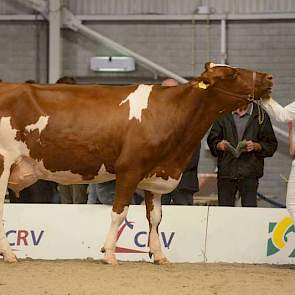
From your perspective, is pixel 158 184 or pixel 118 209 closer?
pixel 118 209

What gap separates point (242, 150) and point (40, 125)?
7.56 ft

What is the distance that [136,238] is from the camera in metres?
7.30

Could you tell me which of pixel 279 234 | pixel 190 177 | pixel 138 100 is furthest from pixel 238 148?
pixel 138 100

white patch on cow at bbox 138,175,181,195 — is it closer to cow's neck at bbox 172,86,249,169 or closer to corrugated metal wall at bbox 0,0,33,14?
cow's neck at bbox 172,86,249,169

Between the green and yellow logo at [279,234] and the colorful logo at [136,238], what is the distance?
37.2 inches

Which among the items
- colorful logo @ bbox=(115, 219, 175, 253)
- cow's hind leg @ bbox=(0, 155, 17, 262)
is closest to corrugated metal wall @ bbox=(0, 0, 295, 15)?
colorful logo @ bbox=(115, 219, 175, 253)

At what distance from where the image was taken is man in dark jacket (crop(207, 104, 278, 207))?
784 centimetres

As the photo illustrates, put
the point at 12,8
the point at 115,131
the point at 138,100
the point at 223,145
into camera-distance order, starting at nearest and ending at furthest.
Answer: the point at 115,131 → the point at 138,100 → the point at 223,145 → the point at 12,8

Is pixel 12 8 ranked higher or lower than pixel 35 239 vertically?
higher

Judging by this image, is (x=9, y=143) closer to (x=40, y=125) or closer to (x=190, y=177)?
(x=40, y=125)

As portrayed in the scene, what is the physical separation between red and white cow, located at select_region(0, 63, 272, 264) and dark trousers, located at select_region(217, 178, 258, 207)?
1.45 metres

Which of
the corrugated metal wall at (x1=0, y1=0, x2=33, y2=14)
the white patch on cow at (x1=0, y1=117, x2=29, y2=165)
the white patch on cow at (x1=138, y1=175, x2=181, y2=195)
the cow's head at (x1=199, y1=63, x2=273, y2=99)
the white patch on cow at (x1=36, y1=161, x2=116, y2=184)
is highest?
the corrugated metal wall at (x1=0, y1=0, x2=33, y2=14)

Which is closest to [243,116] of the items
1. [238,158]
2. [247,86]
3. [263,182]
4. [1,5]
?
[238,158]

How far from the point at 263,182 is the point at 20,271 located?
7393 millimetres
